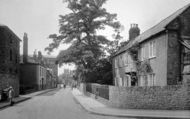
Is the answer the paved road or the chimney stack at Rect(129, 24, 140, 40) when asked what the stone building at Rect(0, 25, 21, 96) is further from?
the chimney stack at Rect(129, 24, 140, 40)

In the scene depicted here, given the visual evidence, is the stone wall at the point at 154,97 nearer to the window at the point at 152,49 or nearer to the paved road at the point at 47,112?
the paved road at the point at 47,112

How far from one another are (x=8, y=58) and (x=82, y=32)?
39.5 ft

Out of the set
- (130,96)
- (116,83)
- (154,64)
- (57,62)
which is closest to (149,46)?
(154,64)

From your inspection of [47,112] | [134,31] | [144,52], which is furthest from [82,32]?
[47,112]

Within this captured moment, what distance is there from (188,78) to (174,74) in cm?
147

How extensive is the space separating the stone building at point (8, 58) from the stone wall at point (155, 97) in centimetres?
1504

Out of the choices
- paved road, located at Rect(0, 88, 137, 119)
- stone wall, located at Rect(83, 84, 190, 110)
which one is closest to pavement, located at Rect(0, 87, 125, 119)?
paved road, located at Rect(0, 88, 137, 119)

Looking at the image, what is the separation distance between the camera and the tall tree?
3512 cm

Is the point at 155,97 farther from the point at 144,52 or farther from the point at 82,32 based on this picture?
the point at 82,32

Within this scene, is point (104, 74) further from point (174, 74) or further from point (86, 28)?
point (174, 74)

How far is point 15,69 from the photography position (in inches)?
1299

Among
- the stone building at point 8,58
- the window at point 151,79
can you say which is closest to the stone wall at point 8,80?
the stone building at point 8,58

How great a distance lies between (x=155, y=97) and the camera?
16.4 m

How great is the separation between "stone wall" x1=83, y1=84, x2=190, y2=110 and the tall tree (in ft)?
56.4
